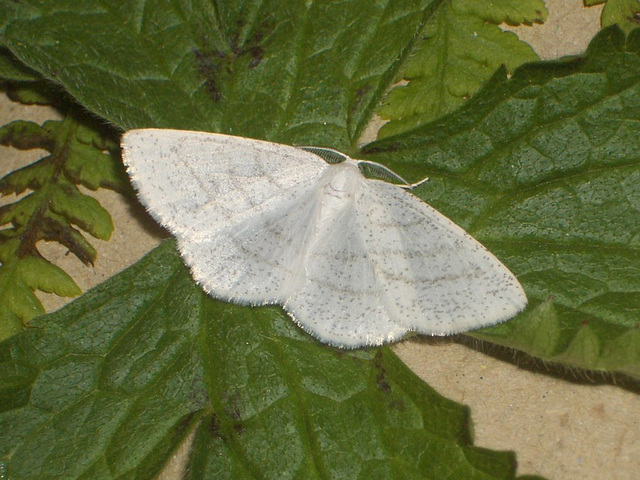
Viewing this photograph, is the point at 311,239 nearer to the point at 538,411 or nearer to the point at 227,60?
the point at 227,60

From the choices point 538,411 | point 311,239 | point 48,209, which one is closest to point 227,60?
point 311,239

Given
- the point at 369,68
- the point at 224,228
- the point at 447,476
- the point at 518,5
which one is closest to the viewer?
the point at 447,476

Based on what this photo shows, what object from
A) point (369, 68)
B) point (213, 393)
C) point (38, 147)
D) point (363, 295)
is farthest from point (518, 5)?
point (38, 147)

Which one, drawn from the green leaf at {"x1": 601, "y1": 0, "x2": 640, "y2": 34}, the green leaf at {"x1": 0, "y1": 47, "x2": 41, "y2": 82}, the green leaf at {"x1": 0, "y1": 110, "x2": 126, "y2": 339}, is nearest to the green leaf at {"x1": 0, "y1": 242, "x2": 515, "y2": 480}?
the green leaf at {"x1": 0, "y1": 110, "x2": 126, "y2": 339}

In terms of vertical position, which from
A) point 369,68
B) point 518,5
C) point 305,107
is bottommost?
point 305,107

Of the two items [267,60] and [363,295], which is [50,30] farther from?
[363,295]

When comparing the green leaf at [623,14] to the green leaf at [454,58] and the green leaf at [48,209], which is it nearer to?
the green leaf at [454,58]

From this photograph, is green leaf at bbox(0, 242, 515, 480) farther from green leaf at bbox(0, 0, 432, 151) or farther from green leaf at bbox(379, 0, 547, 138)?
green leaf at bbox(379, 0, 547, 138)
